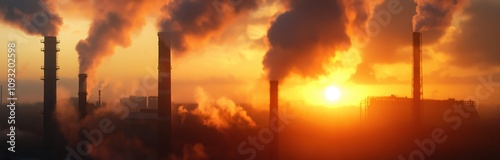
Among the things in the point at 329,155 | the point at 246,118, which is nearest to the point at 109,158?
the point at 246,118

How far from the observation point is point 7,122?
149 feet

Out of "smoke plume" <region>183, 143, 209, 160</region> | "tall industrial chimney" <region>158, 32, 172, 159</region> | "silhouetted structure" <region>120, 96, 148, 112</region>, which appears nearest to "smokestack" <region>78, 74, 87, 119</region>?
"tall industrial chimney" <region>158, 32, 172, 159</region>

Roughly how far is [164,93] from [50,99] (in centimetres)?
712

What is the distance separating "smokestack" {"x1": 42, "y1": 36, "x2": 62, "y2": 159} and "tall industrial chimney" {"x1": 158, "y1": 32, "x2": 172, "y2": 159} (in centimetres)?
638

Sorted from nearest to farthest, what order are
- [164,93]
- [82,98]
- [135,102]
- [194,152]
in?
[164,93], [194,152], [82,98], [135,102]

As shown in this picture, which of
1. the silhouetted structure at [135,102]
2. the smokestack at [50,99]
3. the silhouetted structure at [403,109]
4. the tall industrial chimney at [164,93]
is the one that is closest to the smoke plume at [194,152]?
the tall industrial chimney at [164,93]

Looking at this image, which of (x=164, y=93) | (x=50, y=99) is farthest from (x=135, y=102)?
(x=164, y=93)

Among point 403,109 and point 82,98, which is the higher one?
point 82,98

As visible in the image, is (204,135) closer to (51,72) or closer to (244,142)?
(244,142)

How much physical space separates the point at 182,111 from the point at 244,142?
6098 mm

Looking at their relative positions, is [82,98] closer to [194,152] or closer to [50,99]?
[50,99]

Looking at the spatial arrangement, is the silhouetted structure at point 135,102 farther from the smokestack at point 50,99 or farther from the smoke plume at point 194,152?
the smokestack at point 50,99

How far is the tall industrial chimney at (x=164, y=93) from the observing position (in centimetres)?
3172

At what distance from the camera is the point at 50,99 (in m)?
33.5
